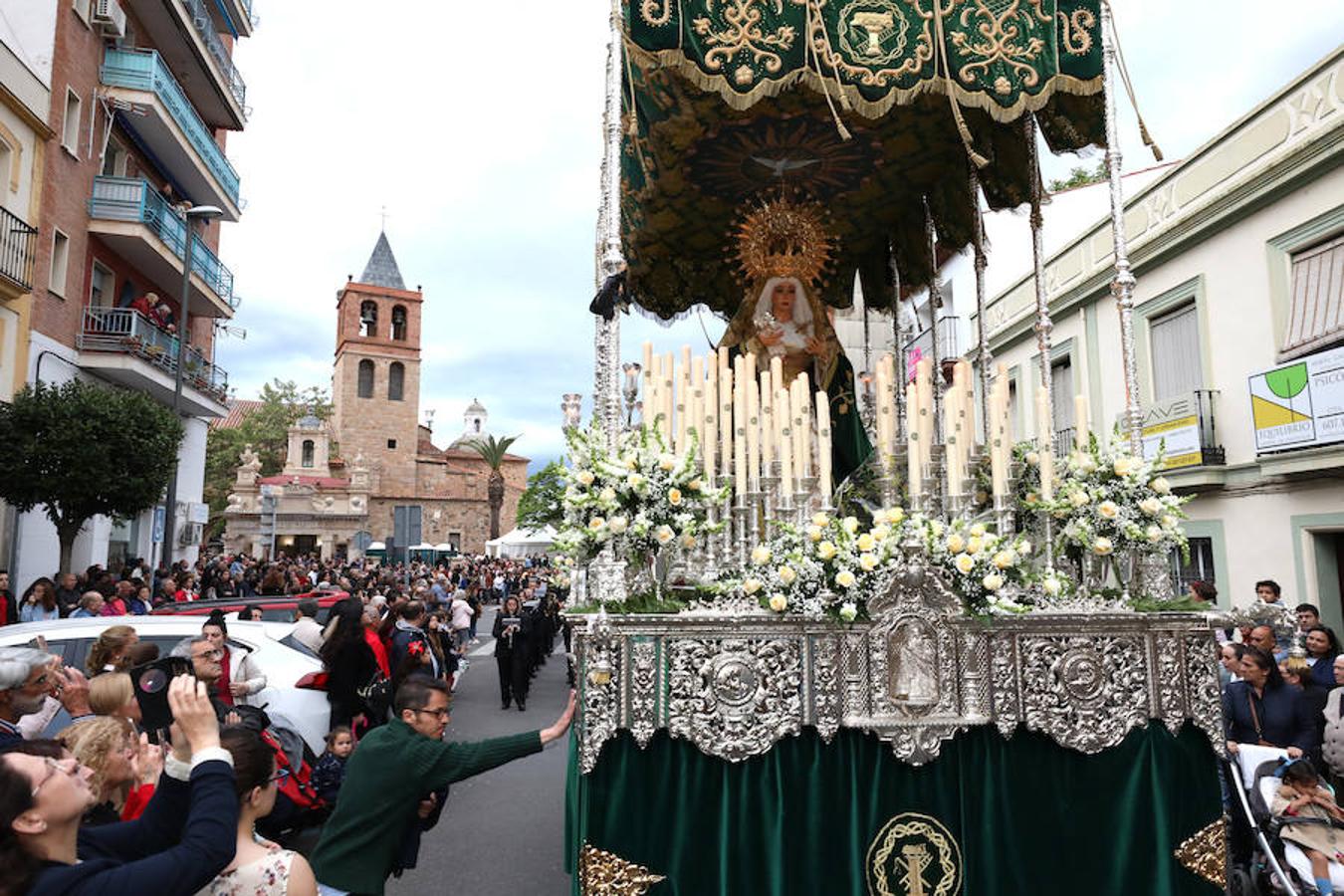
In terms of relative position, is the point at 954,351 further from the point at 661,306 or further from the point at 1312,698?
the point at 1312,698

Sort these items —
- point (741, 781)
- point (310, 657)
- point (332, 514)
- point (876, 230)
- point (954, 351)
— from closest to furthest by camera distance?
1. point (741, 781)
2. point (310, 657)
3. point (876, 230)
4. point (954, 351)
5. point (332, 514)

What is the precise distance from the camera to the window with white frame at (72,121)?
47.0 feet

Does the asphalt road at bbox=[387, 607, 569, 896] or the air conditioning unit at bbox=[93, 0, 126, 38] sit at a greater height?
the air conditioning unit at bbox=[93, 0, 126, 38]

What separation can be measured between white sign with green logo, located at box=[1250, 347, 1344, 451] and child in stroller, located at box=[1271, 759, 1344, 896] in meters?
6.36

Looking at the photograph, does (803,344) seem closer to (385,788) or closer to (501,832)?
(501,832)

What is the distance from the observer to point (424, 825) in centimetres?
333

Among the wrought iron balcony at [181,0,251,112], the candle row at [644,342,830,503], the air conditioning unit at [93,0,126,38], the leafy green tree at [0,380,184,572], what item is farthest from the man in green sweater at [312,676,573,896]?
the wrought iron balcony at [181,0,251,112]

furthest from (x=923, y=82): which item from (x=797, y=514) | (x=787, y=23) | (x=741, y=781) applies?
(x=741, y=781)

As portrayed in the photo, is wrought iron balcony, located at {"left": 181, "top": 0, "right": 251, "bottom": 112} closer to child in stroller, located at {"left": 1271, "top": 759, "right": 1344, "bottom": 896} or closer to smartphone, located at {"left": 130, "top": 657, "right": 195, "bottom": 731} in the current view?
smartphone, located at {"left": 130, "top": 657, "right": 195, "bottom": 731}

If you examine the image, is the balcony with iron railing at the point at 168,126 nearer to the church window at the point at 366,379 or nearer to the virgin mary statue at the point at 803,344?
the virgin mary statue at the point at 803,344

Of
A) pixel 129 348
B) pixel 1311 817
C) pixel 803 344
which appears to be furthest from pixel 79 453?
pixel 1311 817

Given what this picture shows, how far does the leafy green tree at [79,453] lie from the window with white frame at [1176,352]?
1508 cm

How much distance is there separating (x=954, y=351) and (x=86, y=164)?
16930 mm

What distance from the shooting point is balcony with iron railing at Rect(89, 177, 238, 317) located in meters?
15.3
